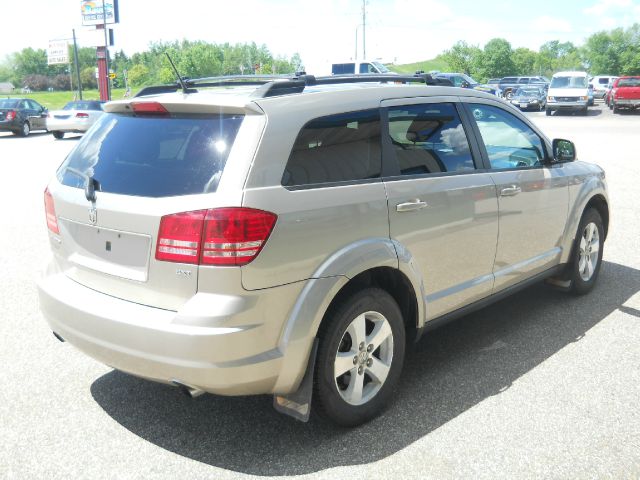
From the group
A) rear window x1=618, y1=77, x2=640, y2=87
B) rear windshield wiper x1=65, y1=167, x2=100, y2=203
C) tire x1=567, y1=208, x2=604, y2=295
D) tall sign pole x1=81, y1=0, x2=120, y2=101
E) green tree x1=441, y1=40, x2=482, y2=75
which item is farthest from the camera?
green tree x1=441, y1=40, x2=482, y2=75

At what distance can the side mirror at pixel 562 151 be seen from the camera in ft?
16.3

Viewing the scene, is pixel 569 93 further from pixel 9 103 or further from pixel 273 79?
pixel 273 79

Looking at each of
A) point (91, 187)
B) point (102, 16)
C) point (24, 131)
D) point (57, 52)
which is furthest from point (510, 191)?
point (57, 52)

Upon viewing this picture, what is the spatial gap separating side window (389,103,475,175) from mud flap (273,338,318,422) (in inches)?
46.0

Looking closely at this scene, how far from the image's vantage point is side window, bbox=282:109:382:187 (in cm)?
303

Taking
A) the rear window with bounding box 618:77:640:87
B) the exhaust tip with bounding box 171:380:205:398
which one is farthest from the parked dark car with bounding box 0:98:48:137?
the rear window with bounding box 618:77:640:87

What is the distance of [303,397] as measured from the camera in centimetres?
306

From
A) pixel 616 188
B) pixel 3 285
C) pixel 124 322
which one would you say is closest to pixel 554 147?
pixel 124 322

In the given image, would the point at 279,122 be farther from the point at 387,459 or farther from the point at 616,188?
the point at 616,188

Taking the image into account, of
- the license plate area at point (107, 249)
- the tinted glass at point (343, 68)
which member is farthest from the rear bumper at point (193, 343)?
the tinted glass at point (343, 68)

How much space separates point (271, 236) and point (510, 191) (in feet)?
6.97

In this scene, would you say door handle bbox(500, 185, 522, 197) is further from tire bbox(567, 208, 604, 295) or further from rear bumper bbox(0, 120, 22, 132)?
rear bumper bbox(0, 120, 22, 132)

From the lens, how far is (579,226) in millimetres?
5289

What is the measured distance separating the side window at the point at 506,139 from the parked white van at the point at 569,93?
31.5 m
